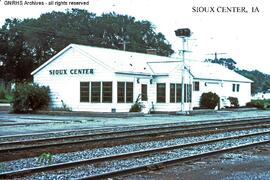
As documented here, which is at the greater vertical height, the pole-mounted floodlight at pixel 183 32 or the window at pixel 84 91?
the pole-mounted floodlight at pixel 183 32

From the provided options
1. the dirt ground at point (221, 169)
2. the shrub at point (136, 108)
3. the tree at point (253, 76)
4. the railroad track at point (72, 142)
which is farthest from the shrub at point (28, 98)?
the tree at point (253, 76)

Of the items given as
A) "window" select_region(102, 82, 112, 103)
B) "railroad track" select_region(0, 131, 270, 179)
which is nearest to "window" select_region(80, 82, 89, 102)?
"window" select_region(102, 82, 112, 103)

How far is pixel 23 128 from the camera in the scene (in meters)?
21.5

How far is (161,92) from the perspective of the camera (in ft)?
127

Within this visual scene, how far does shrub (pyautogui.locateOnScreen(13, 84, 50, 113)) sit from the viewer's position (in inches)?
1385

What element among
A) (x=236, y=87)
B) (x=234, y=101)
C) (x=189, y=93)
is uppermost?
(x=236, y=87)

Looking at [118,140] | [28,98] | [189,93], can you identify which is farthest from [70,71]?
[118,140]

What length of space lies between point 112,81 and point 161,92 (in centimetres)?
543

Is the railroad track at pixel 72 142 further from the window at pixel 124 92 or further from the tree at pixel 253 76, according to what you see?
the tree at pixel 253 76

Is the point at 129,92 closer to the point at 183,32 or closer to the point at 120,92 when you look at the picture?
the point at 120,92

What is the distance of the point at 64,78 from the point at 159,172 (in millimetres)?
27983

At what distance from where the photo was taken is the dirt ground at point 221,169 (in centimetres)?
966

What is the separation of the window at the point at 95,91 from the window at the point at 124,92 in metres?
1.49

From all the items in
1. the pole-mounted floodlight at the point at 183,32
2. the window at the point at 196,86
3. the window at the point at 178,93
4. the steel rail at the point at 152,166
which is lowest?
the steel rail at the point at 152,166
